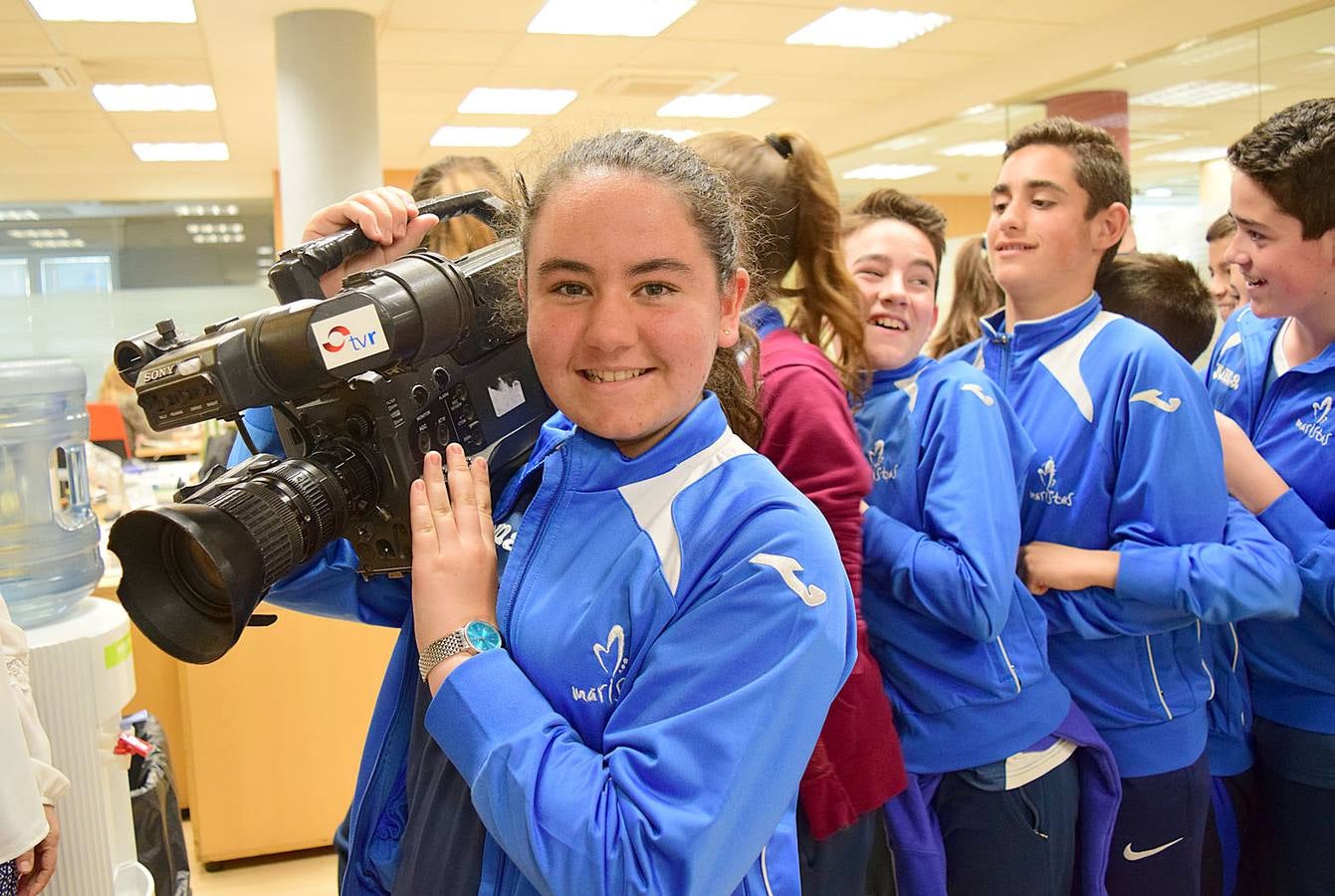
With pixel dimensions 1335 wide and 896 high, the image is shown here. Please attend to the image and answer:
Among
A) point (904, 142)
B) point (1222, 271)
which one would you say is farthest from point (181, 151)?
point (1222, 271)

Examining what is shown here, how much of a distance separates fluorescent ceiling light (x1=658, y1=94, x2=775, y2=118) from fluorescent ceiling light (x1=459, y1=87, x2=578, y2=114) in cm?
78

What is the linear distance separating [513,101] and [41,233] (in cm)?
558

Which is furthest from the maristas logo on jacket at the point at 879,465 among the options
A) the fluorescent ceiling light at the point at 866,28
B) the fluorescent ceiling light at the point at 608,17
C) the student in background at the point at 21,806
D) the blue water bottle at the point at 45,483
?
the fluorescent ceiling light at the point at 866,28

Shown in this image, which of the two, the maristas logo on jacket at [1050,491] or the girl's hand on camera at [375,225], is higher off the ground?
the girl's hand on camera at [375,225]

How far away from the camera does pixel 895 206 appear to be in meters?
1.57

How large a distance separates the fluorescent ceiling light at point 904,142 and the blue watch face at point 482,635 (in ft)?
25.2

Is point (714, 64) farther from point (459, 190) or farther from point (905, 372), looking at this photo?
point (905, 372)

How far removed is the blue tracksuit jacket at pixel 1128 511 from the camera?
1441 mm

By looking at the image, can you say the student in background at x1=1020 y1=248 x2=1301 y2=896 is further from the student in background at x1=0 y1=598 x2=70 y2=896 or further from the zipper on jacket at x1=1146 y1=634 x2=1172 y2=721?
the student in background at x1=0 y1=598 x2=70 y2=896

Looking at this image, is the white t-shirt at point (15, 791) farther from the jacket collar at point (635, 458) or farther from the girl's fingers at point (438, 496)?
the jacket collar at point (635, 458)

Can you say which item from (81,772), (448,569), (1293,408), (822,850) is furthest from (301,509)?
(1293,408)

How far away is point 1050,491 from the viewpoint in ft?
5.01

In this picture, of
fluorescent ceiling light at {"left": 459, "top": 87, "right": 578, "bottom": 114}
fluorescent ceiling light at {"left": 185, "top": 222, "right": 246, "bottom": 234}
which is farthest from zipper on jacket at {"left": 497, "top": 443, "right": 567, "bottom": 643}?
fluorescent ceiling light at {"left": 185, "top": 222, "right": 246, "bottom": 234}

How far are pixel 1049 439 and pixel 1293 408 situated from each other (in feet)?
1.41
